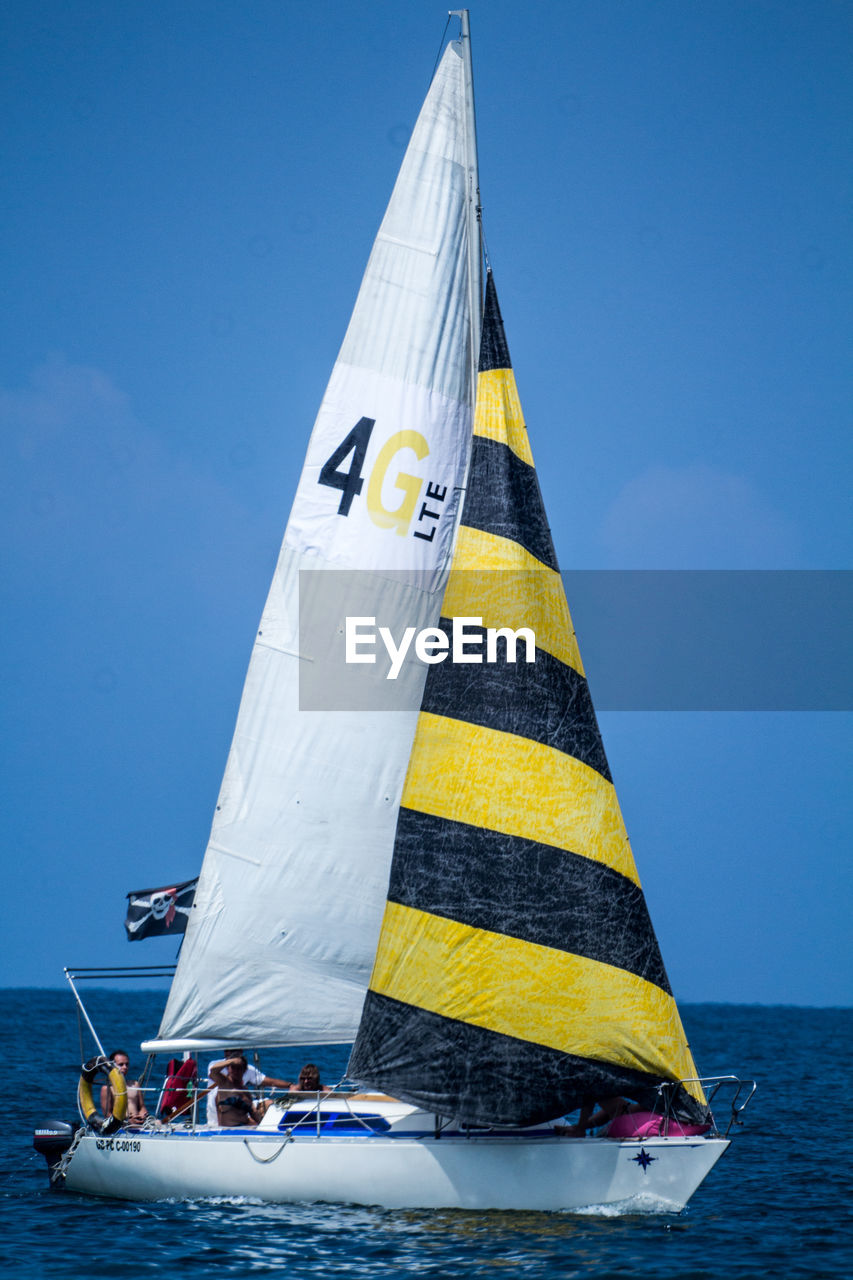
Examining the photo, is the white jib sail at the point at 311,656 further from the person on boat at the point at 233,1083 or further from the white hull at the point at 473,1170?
the white hull at the point at 473,1170

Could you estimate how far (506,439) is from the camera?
15.5 meters

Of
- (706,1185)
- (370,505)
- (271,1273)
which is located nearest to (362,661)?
(370,505)

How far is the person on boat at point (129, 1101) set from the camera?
610 inches

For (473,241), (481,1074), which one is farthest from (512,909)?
(473,241)

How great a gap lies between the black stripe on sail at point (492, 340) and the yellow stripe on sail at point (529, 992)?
5.98 meters

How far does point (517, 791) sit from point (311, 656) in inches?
118

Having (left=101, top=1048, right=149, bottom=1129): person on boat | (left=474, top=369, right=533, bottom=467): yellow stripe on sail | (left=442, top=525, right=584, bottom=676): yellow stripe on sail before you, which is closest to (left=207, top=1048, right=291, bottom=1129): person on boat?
(left=101, top=1048, right=149, bottom=1129): person on boat

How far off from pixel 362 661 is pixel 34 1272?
22.5ft

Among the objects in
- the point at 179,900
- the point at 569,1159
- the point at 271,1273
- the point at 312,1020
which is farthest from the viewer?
the point at 179,900

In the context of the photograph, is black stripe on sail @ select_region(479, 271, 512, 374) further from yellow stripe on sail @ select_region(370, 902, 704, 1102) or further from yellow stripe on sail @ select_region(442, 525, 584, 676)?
yellow stripe on sail @ select_region(370, 902, 704, 1102)

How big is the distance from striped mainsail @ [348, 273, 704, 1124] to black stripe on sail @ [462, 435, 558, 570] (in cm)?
21

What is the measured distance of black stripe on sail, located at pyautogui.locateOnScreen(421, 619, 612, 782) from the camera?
48.2 feet

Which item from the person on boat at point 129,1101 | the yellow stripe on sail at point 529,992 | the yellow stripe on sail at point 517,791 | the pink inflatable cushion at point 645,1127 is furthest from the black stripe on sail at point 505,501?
the person on boat at point 129,1101

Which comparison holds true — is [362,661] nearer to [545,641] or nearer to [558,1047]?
[545,641]
